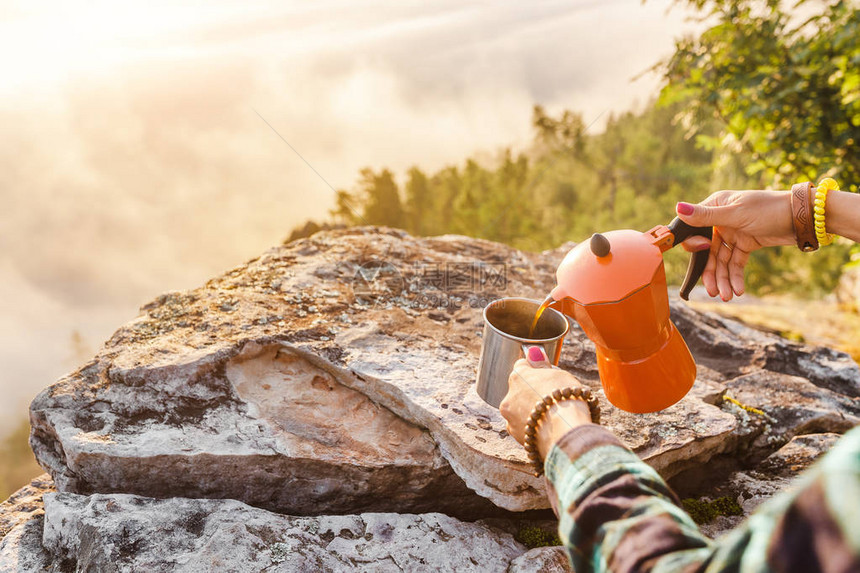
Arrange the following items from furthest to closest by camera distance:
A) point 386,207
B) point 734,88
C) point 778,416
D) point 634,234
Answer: point 386,207 → point 734,88 → point 778,416 → point 634,234

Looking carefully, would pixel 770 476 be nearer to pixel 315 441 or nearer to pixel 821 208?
pixel 821 208

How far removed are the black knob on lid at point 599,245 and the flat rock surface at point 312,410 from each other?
79 centimetres

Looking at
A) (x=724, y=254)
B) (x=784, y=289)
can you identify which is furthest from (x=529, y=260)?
(x=784, y=289)

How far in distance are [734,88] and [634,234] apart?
12.5ft

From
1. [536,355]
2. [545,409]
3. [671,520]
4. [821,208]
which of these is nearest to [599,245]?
[536,355]

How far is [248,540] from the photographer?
66.0 inches

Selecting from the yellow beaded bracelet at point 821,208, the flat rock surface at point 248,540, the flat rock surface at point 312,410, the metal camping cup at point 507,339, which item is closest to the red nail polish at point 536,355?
the metal camping cup at point 507,339

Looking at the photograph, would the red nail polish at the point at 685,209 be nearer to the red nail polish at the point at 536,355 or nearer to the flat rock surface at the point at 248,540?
the red nail polish at the point at 536,355

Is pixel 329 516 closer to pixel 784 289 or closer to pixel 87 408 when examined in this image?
pixel 87 408

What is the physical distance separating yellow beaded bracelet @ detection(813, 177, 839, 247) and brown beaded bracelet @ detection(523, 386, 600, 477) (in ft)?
3.95

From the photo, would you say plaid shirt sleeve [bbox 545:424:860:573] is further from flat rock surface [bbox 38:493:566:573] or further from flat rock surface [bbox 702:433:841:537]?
flat rock surface [bbox 702:433:841:537]

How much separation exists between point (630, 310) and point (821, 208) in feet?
2.57

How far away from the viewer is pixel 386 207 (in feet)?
58.7

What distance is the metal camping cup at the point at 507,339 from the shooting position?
70.1 inches
